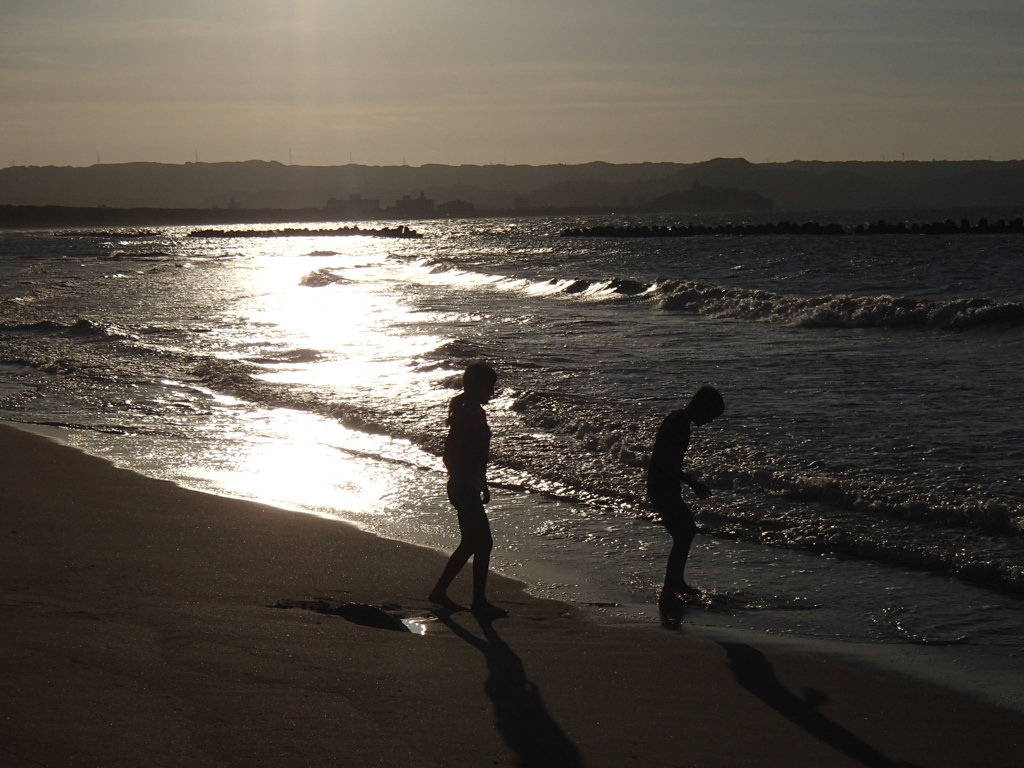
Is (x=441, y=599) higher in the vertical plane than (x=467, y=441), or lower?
lower

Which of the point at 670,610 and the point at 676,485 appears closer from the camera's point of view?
the point at 670,610

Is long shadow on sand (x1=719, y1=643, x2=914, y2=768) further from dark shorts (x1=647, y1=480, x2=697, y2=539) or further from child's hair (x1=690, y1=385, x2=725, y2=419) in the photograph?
child's hair (x1=690, y1=385, x2=725, y2=419)

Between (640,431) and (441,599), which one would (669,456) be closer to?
(441,599)

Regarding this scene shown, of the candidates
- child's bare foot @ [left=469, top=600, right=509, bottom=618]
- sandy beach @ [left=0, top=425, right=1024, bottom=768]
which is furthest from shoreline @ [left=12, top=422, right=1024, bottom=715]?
child's bare foot @ [left=469, top=600, right=509, bottom=618]

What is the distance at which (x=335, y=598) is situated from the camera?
578 centimetres

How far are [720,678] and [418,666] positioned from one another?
1.38 meters

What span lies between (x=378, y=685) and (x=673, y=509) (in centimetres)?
250

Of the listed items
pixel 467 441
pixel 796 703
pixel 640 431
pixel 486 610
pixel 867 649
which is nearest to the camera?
pixel 796 703

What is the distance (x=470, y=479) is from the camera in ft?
19.4

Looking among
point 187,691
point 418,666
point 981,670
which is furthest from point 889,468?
point 187,691

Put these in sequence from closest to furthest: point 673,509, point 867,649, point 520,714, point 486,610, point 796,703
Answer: point 520,714 < point 796,703 < point 867,649 < point 486,610 < point 673,509

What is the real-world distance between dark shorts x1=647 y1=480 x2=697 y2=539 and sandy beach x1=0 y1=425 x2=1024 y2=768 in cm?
89

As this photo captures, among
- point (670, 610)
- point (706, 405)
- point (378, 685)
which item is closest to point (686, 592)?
point (670, 610)

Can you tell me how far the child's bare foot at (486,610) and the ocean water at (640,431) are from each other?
556 mm
